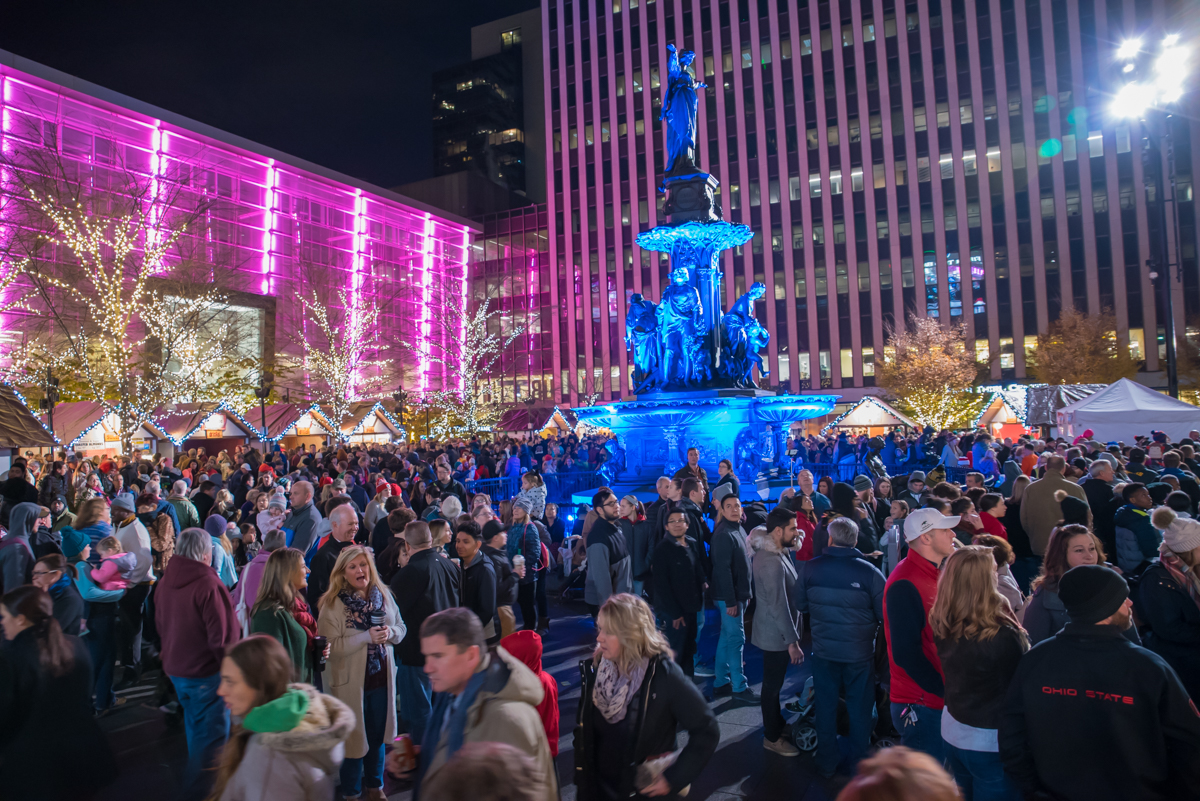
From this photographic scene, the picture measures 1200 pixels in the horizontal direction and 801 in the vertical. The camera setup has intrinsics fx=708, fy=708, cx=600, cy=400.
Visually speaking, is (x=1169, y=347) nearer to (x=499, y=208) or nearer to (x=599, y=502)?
(x=599, y=502)

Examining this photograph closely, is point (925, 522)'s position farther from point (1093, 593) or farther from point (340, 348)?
point (340, 348)

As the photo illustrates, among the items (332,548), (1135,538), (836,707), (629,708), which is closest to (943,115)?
(1135,538)

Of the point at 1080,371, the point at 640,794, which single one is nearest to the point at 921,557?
the point at 640,794

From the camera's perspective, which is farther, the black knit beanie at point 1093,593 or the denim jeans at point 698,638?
the denim jeans at point 698,638

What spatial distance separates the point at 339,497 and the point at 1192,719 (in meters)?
6.41

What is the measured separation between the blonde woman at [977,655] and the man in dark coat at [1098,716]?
17.0 inches

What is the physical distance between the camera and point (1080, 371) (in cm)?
3859

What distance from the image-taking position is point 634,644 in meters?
3.05

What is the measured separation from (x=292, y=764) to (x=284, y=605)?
78.4 inches

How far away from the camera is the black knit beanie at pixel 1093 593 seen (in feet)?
8.98

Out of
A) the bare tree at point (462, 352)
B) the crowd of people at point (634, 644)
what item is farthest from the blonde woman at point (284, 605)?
the bare tree at point (462, 352)

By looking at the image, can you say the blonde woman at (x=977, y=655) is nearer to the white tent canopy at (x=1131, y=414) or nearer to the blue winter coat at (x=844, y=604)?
the blue winter coat at (x=844, y=604)

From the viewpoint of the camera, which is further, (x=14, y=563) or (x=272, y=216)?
(x=272, y=216)

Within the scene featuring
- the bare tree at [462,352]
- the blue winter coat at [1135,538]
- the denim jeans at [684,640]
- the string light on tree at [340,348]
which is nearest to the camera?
the denim jeans at [684,640]
